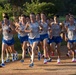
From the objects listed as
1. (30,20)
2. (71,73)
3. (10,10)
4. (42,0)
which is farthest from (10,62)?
(42,0)

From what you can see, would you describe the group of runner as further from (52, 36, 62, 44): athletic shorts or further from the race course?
the race course

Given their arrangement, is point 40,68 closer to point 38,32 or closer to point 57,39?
point 38,32

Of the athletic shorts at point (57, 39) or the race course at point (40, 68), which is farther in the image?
the athletic shorts at point (57, 39)

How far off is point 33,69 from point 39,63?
1.46 metres

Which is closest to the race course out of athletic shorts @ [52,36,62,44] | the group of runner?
the group of runner

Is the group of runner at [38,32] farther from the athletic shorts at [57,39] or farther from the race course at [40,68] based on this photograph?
the race course at [40,68]

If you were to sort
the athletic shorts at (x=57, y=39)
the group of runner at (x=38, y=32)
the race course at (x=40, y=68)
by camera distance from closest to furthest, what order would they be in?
the race course at (x=40, y=68)
the group of runner at (x=38, y=32)
the athletic shorts at (x=57, y=39)

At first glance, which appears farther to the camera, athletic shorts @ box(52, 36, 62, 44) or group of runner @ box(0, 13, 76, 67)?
athletic shorts @ box(52, 36, 62, 44)

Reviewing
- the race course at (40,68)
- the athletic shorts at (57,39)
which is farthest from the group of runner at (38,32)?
the race course at (40,68)

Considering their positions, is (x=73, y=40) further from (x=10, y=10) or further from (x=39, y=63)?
(x=10, y=10)

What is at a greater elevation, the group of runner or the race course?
the group of runner

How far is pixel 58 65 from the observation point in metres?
13.0

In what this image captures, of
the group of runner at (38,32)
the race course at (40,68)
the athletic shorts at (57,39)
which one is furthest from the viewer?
the athletic shorts at (57,39)

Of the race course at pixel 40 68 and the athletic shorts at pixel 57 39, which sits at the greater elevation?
the athletic shorts at pixel 57 39
